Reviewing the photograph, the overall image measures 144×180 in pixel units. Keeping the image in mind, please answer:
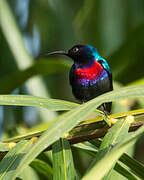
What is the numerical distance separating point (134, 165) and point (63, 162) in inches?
9.8

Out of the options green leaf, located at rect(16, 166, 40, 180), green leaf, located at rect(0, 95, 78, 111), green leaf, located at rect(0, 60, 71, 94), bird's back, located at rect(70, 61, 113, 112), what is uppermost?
green leaf, located at rect(0, 60, 71, 94)

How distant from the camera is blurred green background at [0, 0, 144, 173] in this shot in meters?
2.90

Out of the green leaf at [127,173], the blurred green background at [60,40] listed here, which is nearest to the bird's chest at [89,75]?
the blurred green background at [60,40]

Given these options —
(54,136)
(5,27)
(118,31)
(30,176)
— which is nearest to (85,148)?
(54,136)

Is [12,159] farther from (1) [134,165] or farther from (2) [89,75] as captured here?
(2) [89,75]

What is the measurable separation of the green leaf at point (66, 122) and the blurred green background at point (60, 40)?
1.33 metres

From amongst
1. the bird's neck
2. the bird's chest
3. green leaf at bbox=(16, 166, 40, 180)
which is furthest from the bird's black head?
green leaf at bbox=(16, 166, 40, 180)

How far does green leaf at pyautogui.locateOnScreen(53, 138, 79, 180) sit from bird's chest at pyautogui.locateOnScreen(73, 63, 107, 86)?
4.75 ft

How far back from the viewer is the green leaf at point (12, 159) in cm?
107

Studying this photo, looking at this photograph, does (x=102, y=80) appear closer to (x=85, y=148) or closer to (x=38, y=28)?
(x=85, y=148)

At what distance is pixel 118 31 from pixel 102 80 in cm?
118

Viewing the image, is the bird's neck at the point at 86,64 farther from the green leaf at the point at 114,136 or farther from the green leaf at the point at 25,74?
the green leaf at the point at 114,136

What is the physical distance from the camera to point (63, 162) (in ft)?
3.77

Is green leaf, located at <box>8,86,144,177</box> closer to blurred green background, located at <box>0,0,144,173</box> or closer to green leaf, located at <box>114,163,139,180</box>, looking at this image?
green leaf, located at <box>114,163,139,180</box>
